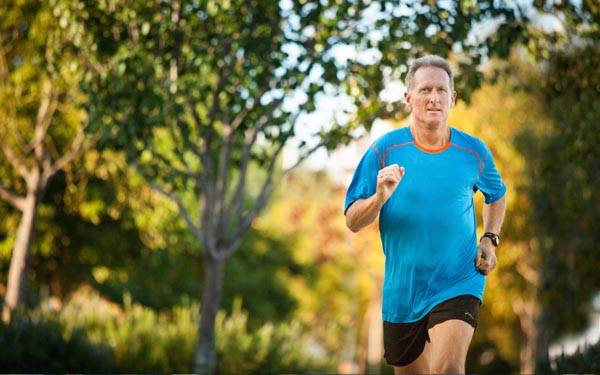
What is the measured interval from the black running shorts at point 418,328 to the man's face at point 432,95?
88 centimetres

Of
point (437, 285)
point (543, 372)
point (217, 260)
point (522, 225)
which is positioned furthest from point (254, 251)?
point (437, 285)

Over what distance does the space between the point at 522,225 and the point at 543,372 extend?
A: 54.8 feet

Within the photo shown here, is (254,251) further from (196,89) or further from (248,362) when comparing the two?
(196,89)

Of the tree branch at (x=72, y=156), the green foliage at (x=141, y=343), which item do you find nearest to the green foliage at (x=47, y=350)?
the green foliage at (x=141, y=343)

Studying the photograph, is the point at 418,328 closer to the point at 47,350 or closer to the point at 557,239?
the point at 47,350

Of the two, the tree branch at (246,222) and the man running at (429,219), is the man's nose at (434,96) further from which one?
the tree branch at (246,222)

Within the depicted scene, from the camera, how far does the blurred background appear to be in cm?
991

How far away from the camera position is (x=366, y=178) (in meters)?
4.59

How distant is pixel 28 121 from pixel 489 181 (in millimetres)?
13857

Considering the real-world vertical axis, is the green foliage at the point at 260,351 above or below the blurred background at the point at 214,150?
below

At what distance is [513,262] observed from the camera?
2605cm

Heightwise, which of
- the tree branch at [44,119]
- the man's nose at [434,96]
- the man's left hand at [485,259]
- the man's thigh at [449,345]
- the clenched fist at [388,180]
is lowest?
the man's thigh at [449,345]

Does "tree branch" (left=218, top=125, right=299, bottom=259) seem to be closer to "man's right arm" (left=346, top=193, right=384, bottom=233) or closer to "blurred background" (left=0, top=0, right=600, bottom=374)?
"blurred background" (left=0, top=0, right=600, bottom=374)

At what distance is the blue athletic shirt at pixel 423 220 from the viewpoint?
4547 mm
